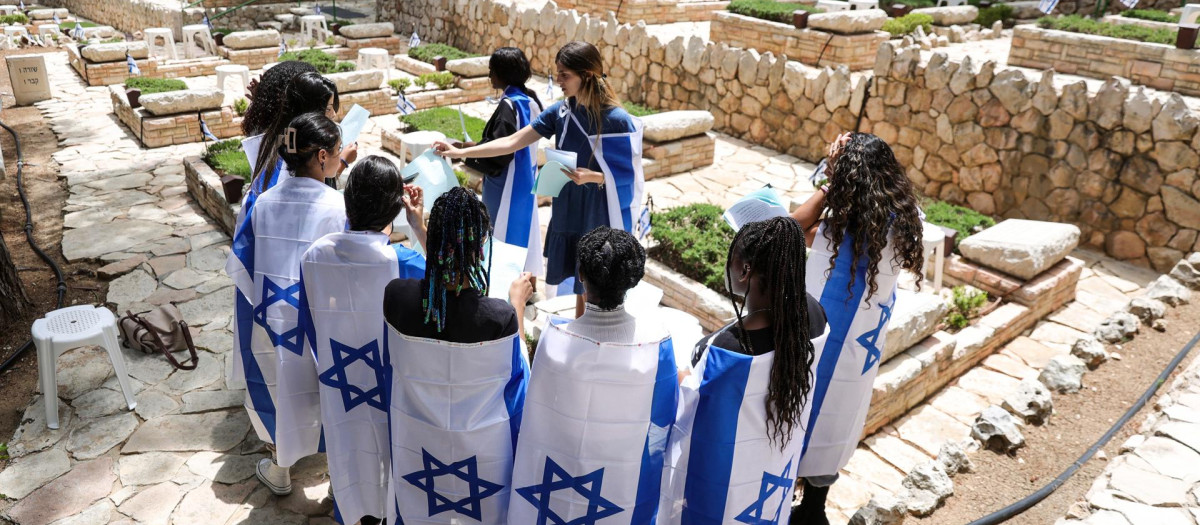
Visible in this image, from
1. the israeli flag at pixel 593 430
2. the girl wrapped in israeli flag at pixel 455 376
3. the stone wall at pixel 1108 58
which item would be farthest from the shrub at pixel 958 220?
the girl wrapped in israeli flag at pixel 455 376

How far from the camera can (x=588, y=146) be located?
4.21 m

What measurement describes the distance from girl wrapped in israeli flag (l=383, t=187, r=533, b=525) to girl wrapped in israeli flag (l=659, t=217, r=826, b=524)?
56 cm

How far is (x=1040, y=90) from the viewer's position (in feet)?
23.9

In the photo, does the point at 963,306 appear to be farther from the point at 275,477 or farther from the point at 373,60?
the point at 373,60

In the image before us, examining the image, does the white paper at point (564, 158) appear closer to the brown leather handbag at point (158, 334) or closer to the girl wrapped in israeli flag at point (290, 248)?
the girl wrapped in israeli flag at point (290, 248)

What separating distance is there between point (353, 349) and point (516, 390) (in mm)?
701

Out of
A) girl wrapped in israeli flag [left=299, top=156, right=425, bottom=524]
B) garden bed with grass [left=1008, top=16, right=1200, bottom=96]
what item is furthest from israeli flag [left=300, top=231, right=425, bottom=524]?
garden bed with grass [left=1008, top=16, right=1200, bottom=96]

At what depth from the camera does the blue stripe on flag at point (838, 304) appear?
121 inches

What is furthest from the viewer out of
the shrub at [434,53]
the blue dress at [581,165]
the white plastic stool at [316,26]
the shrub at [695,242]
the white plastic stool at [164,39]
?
the white plastic stool at [316,26]

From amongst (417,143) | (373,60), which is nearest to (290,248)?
(417,143)

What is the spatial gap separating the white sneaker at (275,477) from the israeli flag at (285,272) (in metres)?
0.46

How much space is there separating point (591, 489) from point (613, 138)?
2200 millimetres

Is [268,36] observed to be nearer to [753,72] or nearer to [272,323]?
[753,72]

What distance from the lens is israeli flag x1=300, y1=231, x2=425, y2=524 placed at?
2.78 m
